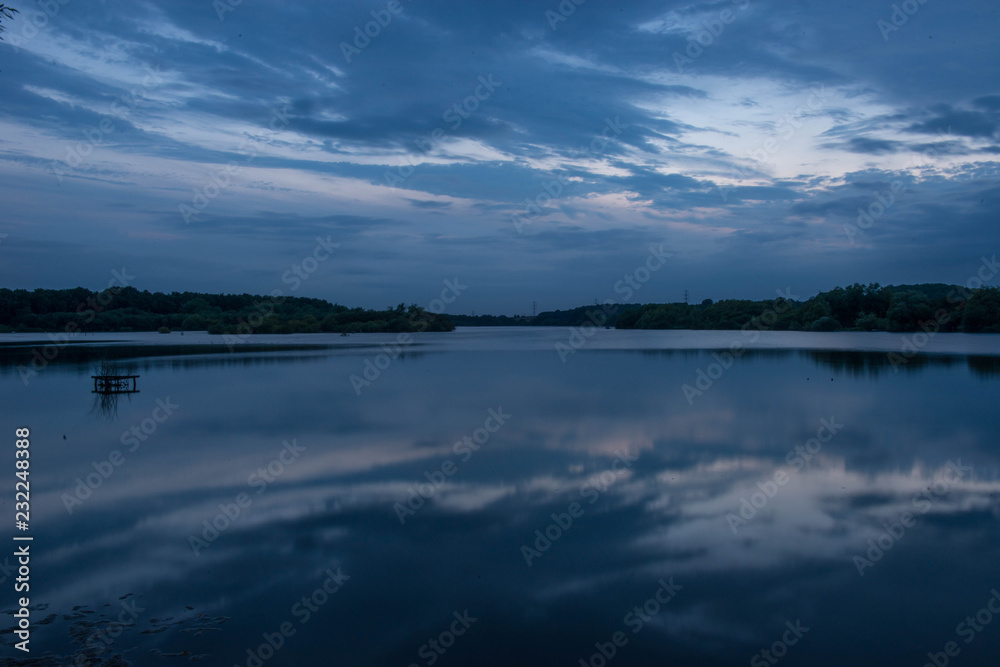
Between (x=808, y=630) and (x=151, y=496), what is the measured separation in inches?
298

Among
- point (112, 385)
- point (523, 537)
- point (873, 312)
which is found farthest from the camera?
point (873, 312)

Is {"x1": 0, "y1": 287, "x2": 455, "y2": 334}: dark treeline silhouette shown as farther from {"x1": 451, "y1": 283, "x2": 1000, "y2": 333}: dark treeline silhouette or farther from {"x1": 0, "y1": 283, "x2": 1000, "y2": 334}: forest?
{"x1": 451, "y1": 283, "x2": 1000, "y2": 333}: dark treeline silhouette

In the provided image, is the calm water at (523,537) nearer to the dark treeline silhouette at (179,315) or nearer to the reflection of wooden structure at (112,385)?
the reflection of wooden structure at (112,385)

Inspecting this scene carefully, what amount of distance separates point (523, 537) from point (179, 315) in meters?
110

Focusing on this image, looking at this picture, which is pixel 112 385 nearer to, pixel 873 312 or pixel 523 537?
pixel 523 537

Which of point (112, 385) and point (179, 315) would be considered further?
point (179, 315)

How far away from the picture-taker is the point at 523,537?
6.31 meters

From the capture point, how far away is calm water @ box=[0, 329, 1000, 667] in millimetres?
4449

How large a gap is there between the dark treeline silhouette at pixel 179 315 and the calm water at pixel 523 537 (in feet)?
267

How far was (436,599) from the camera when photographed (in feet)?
16.4

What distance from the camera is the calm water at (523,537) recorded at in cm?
445

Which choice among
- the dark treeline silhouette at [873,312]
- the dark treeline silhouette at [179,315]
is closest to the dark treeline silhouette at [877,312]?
the dark treeline silhouette at [873,312]

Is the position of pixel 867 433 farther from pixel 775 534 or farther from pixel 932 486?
pixel 775 534

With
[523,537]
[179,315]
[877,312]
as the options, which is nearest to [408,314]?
[179,315]
